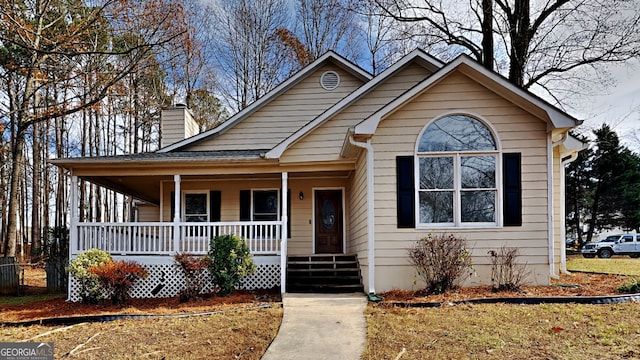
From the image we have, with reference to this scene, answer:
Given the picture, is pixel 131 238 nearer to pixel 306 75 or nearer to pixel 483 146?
pixel 306 75

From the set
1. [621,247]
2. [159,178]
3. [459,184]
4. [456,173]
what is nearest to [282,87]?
[159,178]

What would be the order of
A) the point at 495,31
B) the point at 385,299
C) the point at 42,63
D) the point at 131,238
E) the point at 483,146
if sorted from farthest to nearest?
the point at 495,31
the point at 42,63
the point at 131,238
the point at 483,146
the point at 385,299

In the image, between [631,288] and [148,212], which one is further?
[148,212]

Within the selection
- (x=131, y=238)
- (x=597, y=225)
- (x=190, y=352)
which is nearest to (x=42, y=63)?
(x=131, y=238)

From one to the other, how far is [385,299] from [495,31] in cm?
1345

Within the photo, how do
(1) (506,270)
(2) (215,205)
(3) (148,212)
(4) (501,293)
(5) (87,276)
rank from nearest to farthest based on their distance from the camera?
(4) (501,293) → (1) (506,270) → (5) (87,276) → (2) (215,205) → (3) (148,212)

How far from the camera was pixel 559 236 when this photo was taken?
1062 cm

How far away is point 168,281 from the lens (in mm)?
10008

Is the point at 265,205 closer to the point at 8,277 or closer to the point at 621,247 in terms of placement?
the point at 8,277

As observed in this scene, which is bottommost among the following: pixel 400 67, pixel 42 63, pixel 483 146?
pixel 483 146

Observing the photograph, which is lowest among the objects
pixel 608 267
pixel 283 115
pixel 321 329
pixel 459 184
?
pixel 608 267

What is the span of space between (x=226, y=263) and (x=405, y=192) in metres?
4.04

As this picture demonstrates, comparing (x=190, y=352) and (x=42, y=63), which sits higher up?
(x=42, y=63)

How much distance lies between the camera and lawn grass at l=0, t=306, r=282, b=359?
5469mm
